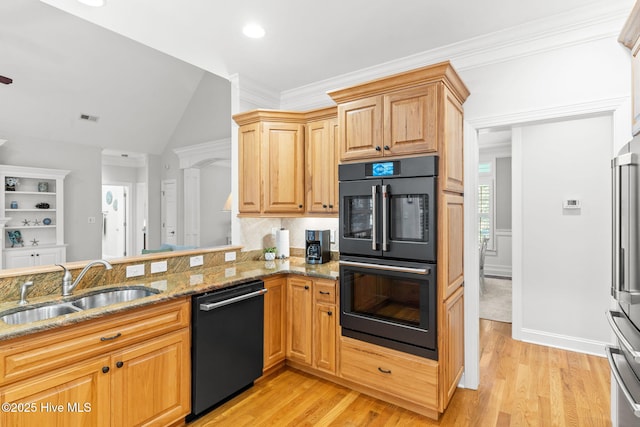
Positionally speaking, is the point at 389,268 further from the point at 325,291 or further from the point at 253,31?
the point at 253,31

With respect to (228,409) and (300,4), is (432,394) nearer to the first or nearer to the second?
(228,409)

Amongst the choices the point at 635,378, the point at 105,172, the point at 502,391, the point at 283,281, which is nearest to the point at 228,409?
the point at 283,281

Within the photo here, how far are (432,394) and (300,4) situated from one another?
2835mm

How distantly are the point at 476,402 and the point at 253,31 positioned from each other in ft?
11.1

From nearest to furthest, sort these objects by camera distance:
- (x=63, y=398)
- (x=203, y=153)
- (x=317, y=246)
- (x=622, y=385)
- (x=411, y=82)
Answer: (x=622, y=385)
(x=63, y=398)
(x=411, y=82)
(x=317, y=246)
(x=203, y=153)

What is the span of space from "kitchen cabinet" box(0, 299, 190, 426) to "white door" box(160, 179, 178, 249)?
476cm

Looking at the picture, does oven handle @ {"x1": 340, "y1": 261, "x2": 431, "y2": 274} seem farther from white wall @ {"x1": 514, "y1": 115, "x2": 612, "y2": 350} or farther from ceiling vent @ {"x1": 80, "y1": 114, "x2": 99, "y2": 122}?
ceiling vent @ {"x1": 80, "y1": 114, "x2": 99, "y2": 122}

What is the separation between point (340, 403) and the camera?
8.35 feet

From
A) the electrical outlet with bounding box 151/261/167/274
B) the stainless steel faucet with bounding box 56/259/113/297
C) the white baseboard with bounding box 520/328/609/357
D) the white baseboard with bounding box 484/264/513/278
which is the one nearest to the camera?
the stainless steel faucet with bounding box 56/259/113/297

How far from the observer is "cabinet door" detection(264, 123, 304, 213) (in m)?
3.28

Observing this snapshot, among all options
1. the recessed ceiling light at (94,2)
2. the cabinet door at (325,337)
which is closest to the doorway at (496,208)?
the cabinet door at (325,337)

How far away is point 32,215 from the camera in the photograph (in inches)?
215

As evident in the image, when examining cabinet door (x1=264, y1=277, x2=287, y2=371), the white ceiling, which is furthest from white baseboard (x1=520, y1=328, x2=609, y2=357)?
the white ceiling

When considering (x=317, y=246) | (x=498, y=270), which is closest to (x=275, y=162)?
(x=317, y=246)
